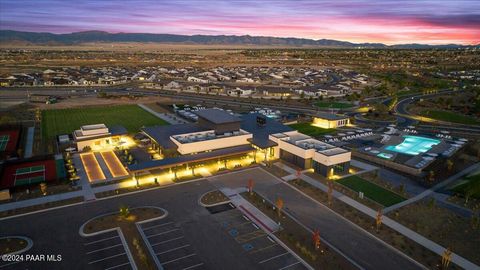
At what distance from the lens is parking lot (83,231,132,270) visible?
32.8 metres

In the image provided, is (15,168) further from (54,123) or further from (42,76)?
(42,76)

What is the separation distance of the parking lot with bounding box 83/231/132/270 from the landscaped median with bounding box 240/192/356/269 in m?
17.3

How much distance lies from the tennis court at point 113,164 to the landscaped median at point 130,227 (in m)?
13.4

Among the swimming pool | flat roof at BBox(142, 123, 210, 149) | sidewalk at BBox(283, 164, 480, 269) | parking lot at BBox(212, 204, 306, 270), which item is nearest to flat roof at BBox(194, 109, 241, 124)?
flat roof at BBox(142, 123, 210, 149)

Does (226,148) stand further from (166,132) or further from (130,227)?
(130,227)

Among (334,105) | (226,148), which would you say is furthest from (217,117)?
(334,105)

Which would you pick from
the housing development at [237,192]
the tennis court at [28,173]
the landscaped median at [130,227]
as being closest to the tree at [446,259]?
the housing development at [237,192]

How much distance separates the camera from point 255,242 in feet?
122

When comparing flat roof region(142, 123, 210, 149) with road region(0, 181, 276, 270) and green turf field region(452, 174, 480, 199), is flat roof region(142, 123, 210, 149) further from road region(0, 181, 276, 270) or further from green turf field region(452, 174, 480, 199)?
green turf field region(452, 174, 480, 199)

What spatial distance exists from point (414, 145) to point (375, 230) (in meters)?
40.6

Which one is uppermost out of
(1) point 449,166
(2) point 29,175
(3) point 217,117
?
(3) point 217,117

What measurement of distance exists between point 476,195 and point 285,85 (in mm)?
123444

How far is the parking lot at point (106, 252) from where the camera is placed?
32844 mm

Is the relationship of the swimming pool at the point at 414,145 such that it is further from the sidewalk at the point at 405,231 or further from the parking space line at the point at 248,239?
the parking space line at the point at 248,239
